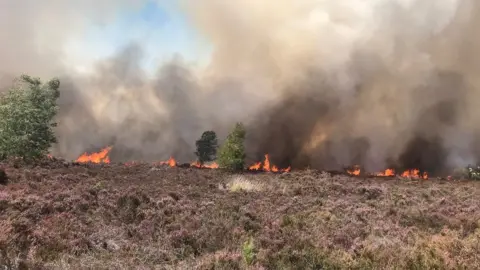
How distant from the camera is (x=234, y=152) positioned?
114ft

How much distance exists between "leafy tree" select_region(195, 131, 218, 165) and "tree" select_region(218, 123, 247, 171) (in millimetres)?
11606

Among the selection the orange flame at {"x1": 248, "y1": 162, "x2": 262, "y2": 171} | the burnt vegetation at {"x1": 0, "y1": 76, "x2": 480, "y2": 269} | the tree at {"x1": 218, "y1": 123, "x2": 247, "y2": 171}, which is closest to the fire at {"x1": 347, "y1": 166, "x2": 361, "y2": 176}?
the orange flame at {"x1": 248, "y1": 162, "x2": 262, "y2": 171}

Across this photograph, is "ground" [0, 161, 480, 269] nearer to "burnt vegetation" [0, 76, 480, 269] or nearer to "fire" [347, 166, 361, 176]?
"burnt vegetation" [0, 76, 480, 269]

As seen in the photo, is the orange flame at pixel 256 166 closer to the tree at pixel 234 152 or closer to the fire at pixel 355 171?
the tree at pixel 234 152

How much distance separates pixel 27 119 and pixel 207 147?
2139 centimetres

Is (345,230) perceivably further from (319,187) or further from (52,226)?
(319,187)

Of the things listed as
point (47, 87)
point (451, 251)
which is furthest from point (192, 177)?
point (451, 251)

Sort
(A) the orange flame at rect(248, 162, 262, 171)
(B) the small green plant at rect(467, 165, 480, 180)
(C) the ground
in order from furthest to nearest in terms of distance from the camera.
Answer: (A) the orange flame at rect(248, 162, 262, 171)
(B) the small green plant at rect(467, 165, 480, 180)
(C) the ground

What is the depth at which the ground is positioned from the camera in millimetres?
9750

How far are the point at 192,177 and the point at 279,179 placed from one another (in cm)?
583

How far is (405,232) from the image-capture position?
12945mm

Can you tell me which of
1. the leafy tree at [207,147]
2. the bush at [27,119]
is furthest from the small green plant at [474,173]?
the bush at [27,119]

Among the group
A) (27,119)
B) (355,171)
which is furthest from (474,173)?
(27,119)

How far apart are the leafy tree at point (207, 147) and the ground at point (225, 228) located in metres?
24.9
